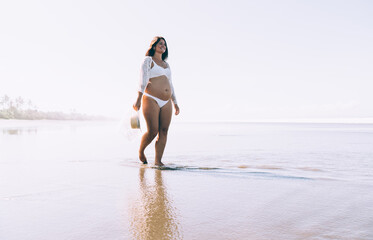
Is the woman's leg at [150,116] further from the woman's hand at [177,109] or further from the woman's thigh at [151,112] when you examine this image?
the woman's hand at [177,109]

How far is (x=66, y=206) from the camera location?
2.11 meters

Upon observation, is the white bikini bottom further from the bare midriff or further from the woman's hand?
the woman's hand

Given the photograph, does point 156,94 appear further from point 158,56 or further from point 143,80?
point 158,56

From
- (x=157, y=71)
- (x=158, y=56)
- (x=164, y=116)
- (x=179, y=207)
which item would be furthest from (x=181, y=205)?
(x=158, y=56)

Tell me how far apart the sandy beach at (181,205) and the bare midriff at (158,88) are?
117 cm

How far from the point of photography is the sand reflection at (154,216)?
5.22ft

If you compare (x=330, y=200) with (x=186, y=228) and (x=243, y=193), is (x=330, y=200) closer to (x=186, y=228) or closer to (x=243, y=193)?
(x=243, y=193)

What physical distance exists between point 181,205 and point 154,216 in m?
0.31

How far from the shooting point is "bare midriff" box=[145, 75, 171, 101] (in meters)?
4.23

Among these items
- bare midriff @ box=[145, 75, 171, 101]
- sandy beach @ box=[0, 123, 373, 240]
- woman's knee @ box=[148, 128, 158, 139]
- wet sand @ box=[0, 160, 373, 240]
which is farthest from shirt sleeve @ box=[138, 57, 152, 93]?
wet sand @ box=[0, 160, 373, 240]

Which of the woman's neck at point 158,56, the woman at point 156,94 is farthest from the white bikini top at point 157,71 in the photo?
the woman's neck at point 158,56

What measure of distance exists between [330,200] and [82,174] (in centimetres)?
244

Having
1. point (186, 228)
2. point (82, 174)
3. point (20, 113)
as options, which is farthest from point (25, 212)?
point (20, 113)

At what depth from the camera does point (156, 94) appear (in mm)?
4250
